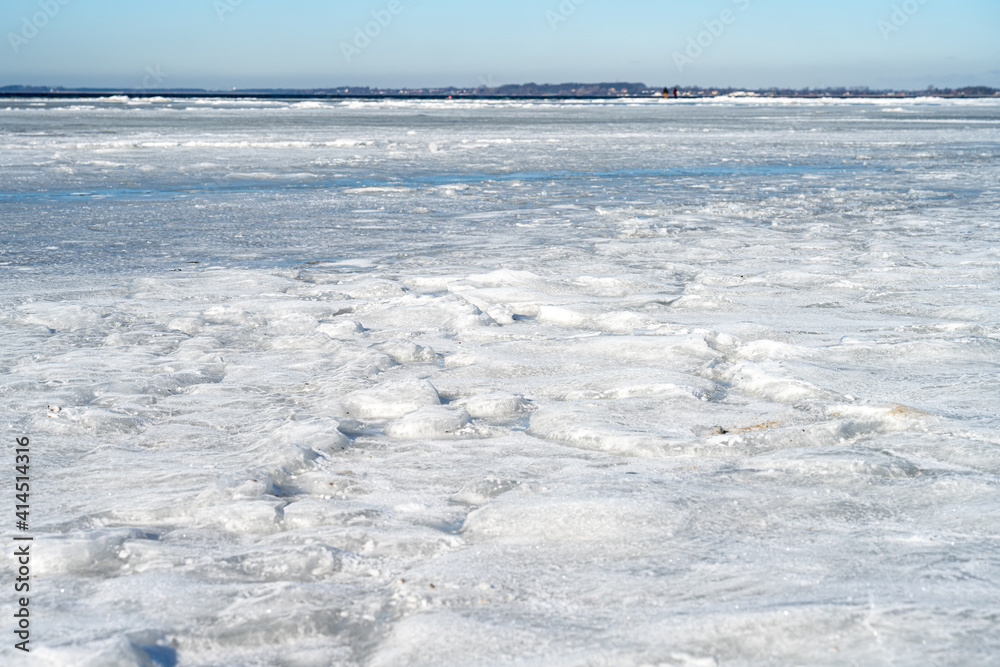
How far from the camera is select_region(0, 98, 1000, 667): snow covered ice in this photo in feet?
6.05

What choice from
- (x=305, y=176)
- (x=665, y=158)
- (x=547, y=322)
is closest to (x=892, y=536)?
(x=547, y=322)

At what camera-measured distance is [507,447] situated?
2.95m

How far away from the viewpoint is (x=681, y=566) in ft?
6.86

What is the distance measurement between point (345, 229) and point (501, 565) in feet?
20.8

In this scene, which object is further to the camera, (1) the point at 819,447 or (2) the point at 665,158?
(2) the point at 665,158

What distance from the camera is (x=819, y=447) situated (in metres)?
2.86

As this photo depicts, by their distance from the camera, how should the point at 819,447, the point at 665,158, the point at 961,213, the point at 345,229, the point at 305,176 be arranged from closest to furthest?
the point at 819,447 < the point at 345,229 < the point at 961,213 < the point at 305,176 < the point at 665,158

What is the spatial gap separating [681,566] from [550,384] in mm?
1597

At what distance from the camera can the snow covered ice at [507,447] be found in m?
1.84

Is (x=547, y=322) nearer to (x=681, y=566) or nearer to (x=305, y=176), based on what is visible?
(x=681, y=566)

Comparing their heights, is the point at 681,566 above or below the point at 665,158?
below

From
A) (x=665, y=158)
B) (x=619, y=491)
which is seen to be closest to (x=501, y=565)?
(x=619, y=491)

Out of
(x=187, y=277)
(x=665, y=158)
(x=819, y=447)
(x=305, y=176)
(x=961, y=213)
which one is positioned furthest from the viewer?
(x=665, y=158)

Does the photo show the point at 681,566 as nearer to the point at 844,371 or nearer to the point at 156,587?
the point at 156,587
